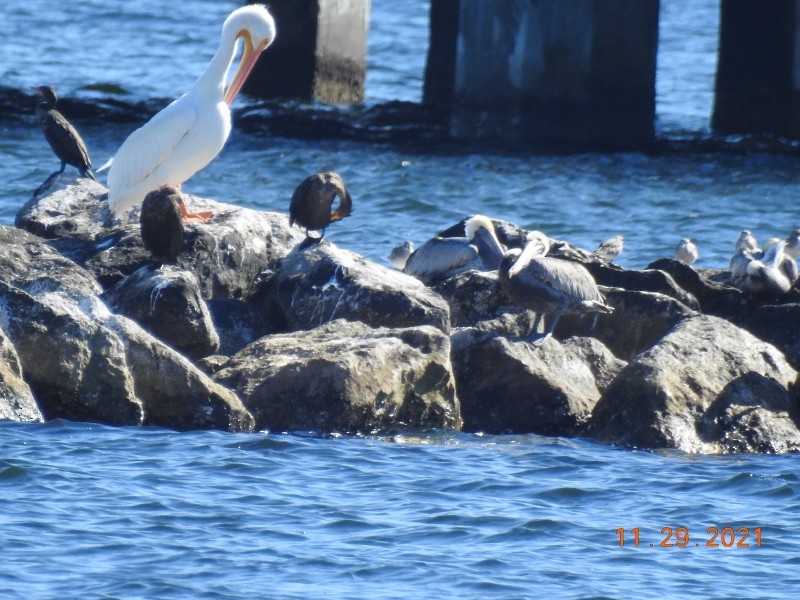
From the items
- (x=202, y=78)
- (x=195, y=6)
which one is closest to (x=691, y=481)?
(x=202, y=78)

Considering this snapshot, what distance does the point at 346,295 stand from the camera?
8852 mm

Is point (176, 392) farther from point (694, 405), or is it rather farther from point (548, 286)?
point (694, 405)

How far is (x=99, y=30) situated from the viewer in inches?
1121

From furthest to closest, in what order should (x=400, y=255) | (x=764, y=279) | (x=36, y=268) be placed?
(x=400, y=255) < (x=764, y=279) < (x=36, y=268)

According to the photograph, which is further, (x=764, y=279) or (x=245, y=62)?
(x=245, y=62)

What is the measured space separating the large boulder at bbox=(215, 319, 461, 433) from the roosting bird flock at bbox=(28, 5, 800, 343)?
83 centimetres

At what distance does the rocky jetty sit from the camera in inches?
296

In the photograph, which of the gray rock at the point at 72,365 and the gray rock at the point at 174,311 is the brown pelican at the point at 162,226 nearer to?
the gray rock at the point at 174,311

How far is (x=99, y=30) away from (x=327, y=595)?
24.2 meters

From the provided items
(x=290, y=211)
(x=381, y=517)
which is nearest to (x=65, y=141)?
(x=290, y=211)

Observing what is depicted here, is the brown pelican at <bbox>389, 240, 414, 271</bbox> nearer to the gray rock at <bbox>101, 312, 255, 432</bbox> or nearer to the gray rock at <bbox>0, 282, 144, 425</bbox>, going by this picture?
the gray rock at <bbox>101, 312, 255, 432</bbox>

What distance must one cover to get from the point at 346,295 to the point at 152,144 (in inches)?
90.8
